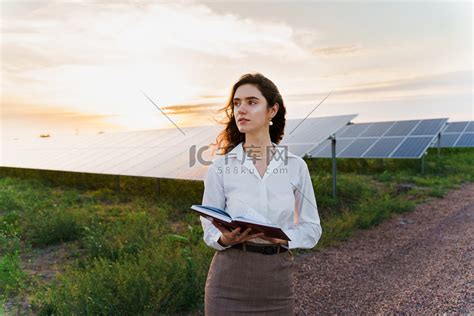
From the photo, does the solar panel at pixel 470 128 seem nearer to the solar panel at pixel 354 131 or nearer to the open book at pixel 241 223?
the solar panel at pixel 354 131

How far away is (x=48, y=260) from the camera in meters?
5.39

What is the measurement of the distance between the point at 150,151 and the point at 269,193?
915 cm

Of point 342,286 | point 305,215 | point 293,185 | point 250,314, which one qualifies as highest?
point 293,185

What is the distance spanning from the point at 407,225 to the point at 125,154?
7.44m

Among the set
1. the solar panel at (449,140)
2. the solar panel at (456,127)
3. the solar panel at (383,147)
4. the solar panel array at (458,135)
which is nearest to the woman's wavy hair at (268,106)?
the solar panel at (383,147)

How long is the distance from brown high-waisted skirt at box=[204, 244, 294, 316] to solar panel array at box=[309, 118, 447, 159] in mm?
10602

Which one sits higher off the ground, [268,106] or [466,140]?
[268,106]

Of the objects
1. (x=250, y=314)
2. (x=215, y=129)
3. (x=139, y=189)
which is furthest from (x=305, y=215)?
(x=215, y=129)

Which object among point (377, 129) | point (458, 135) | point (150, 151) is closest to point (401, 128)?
point (377, 129)

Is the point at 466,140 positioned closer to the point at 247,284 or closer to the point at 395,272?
the point at 395,272

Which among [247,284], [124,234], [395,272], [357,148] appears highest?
[357,148]

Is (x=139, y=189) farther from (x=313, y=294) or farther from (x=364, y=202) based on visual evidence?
(x=313, y=294)

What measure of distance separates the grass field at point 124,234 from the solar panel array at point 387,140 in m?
0.73

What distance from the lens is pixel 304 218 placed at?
2064 mm
